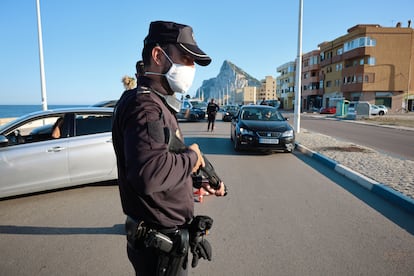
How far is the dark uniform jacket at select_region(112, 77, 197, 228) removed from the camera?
51.0 inches

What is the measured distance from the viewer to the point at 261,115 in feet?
34.0

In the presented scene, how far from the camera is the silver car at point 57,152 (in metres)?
4.51

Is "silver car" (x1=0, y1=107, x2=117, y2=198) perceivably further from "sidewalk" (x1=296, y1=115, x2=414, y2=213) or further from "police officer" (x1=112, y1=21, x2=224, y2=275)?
"sidewalk" (x1=296, y1=115, x2=414, y2=213)

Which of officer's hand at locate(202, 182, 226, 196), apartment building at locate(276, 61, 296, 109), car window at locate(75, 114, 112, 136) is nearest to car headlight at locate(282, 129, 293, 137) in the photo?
car window at locate(75, 114, 112, 136)

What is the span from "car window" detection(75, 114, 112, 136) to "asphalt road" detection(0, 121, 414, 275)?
3.75 feet

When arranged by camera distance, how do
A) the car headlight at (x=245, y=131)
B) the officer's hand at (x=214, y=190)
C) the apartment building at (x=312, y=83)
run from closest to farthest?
the officer's hand at (x=214, y=190) → the car headlight at (x=245, y=131) → the apartment building at (x=312, y=83)

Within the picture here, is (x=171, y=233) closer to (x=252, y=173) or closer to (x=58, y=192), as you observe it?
(x=58, y=192)

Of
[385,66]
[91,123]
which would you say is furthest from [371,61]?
[91,123]

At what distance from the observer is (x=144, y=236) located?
150cm

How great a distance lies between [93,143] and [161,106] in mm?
4164

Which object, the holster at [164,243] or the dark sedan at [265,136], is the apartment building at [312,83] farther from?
the holster at [164,243]

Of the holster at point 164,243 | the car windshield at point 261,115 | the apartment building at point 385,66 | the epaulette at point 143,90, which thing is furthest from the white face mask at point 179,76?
the apartment building at point 385,66

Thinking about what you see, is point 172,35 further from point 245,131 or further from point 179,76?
point 245,131

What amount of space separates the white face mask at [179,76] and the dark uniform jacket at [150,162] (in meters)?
0.07
